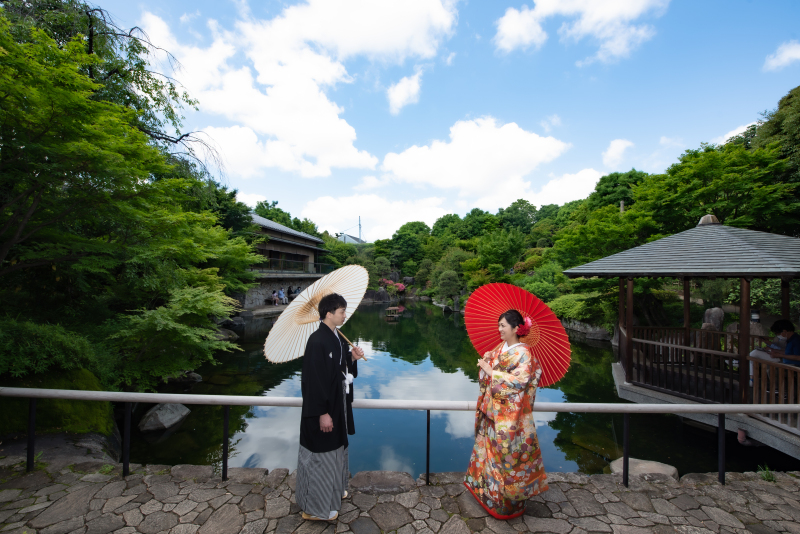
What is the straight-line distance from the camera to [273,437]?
607 centimetres

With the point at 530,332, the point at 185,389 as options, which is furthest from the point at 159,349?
the point at 530,332

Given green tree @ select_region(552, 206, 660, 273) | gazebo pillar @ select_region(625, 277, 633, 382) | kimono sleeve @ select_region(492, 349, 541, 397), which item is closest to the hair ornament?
kimono sleeve @ select_region(492, 349, 541, 397)

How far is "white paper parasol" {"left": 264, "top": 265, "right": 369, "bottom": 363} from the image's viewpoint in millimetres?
2111

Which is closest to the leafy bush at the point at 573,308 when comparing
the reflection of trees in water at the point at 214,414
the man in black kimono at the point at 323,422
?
the reflection of trees in water at the point at 214,414

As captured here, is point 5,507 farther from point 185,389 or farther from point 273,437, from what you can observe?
point 185,389

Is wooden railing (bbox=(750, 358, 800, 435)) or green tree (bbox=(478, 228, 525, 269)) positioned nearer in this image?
wooden railing (bbox=(750, 358, 800, 435))

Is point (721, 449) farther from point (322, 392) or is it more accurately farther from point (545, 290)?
point (545, 290)

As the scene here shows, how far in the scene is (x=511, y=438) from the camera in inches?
72.7

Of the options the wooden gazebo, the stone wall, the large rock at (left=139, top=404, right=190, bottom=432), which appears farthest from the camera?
the stone wall

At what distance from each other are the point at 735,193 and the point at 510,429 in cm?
1070

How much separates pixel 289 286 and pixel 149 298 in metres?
17.2

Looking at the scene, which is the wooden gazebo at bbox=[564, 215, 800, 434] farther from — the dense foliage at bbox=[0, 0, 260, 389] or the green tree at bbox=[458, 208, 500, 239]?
the green tree at bbox=[458, 208, 500, 239]

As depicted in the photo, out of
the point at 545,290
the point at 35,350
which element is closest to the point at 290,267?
the point at 545,290

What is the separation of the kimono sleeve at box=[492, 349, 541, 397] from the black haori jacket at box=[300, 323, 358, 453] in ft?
2.81
